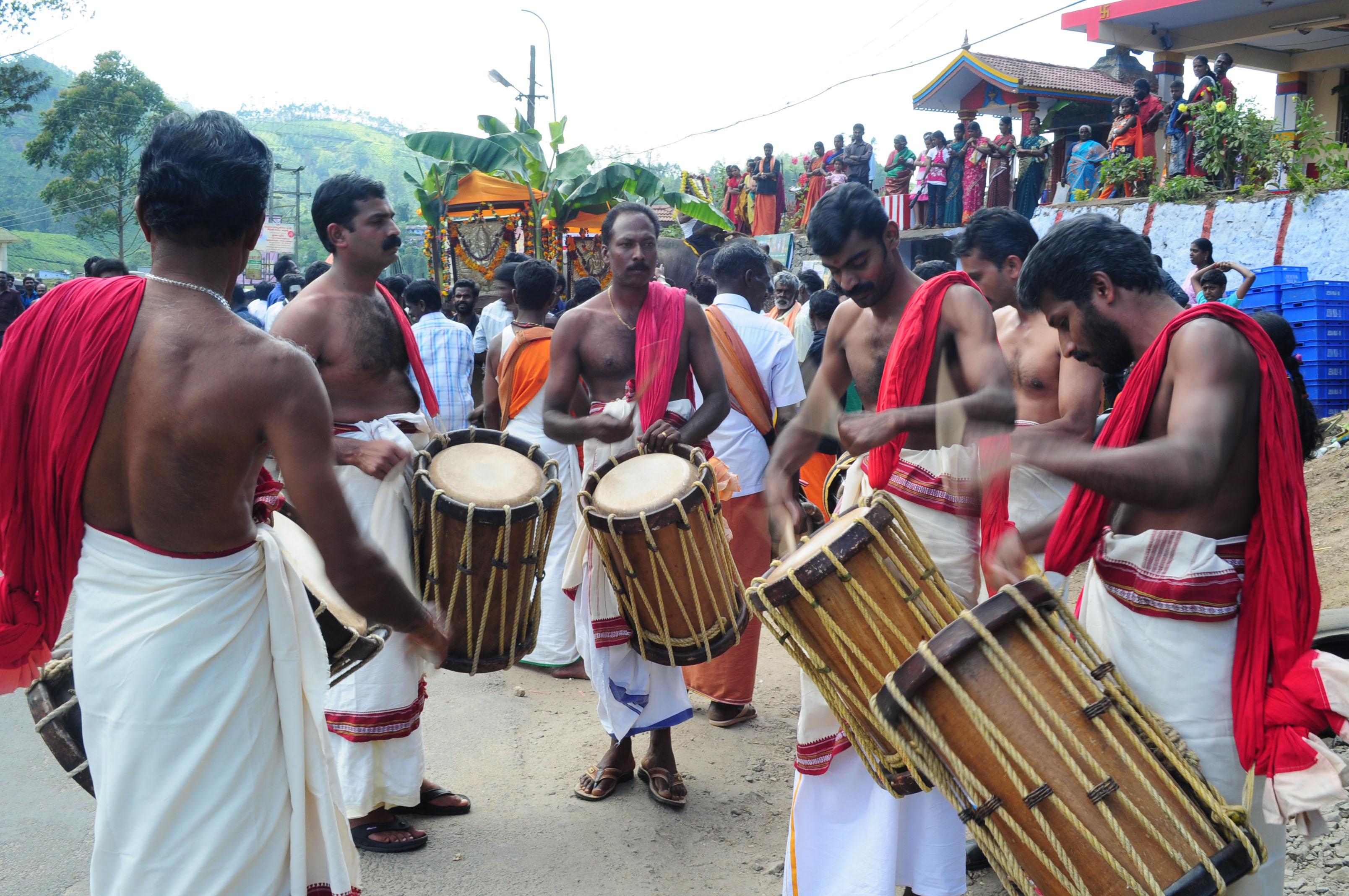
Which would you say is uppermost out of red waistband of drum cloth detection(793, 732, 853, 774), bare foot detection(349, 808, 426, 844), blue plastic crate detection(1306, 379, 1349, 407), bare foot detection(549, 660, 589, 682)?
blue plastic crate detection(1306, 379, 1349, 407)

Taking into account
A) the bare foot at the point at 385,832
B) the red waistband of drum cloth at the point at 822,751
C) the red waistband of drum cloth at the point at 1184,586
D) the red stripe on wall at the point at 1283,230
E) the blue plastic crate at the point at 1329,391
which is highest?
the red stripe on wall at the point at 1283,230

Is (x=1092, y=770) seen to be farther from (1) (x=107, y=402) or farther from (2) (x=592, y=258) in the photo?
(2) (x=592, y=258)

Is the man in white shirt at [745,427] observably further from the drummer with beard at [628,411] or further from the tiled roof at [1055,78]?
the tiled roof at [1055,78]

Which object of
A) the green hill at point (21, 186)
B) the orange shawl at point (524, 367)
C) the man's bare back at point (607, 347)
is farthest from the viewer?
the green hill at point (21, 186)

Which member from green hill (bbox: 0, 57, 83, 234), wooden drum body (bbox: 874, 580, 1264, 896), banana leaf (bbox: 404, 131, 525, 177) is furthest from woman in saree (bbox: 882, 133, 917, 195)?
green hill (bbox: 0, 57, 83, 234)

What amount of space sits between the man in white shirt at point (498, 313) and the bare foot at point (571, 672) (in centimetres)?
279

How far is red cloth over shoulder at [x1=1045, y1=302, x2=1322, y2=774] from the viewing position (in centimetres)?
205

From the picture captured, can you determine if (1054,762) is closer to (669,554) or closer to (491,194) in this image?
(669,554)

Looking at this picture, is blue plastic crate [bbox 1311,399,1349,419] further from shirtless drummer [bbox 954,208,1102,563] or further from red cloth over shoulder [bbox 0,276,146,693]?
red cloth over shoulder [bbox 0,276,146,693]

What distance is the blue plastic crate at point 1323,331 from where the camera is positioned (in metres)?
9.52

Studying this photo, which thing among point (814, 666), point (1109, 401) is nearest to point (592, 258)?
point (1109, 401)

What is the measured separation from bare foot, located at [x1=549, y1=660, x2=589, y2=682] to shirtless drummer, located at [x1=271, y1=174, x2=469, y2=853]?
1.67 metres

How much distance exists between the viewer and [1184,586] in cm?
213

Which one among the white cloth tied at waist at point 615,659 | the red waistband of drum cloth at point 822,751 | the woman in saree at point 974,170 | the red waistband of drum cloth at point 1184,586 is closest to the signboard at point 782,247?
the woman in saree at point 974,170
